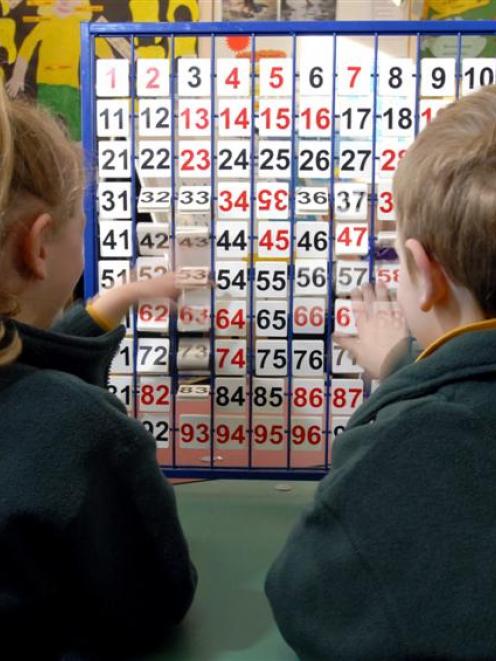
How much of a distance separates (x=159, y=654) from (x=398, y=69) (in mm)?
869

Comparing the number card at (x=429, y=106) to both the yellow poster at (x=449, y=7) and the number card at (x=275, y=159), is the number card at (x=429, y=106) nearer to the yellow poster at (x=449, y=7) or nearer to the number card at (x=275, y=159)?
the number card at (x=275, y=159)

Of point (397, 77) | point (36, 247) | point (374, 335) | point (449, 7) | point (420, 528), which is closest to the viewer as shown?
point (420, 528)

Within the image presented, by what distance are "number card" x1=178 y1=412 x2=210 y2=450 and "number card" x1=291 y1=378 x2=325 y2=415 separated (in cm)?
15

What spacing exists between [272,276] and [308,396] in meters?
0.20

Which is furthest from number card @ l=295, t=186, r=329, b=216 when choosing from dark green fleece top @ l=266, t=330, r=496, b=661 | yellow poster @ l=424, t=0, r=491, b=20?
yellow poster @ l=424, t=0, r=491, b=20

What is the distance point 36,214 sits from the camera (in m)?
0.70

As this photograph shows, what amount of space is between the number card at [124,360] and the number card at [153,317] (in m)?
0.03

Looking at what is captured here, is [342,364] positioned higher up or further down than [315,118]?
further down

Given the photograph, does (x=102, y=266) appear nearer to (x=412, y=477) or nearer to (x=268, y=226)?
(x=268, y=226)

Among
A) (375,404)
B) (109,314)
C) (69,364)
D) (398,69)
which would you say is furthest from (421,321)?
(398,69)

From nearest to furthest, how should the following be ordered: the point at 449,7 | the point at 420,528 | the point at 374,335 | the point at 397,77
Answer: the point at 420,528 → the point at 374,335 → the point at 397,77 → the point at 449,7

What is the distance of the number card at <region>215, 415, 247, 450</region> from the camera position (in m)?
1.21

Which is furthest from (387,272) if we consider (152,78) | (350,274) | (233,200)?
(152,78)

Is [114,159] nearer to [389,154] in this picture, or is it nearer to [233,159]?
[233,159]
